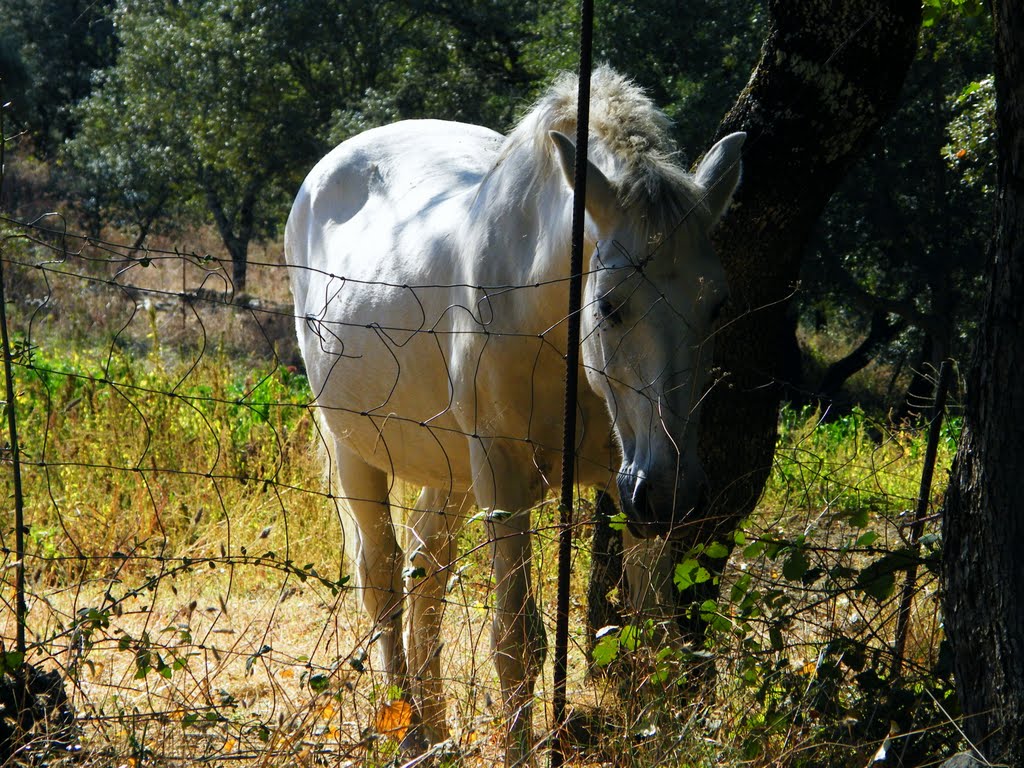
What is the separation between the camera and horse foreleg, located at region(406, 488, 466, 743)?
9.81 feet

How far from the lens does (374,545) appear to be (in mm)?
4176

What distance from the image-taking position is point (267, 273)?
76.3 ft

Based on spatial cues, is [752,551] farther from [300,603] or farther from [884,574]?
[300,603]

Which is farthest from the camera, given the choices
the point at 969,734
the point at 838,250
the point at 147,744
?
the point at 838,250

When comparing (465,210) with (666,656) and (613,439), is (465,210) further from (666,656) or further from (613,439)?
(666,656)

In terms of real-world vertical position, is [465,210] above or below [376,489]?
above

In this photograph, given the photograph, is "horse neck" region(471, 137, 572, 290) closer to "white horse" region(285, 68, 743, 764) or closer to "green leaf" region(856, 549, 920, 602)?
"white horse" region(285, 68, 743, 764)

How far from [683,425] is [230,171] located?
1977 cm

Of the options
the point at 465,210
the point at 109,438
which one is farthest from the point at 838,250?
the point at 465,210

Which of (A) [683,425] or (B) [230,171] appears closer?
(A) [683,425]

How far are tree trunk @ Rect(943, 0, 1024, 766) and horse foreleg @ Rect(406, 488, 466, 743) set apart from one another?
125 cm

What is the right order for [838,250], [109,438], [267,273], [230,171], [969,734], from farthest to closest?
[267,273] < [230,171] < [838,250] < [109,438] < [969,734]

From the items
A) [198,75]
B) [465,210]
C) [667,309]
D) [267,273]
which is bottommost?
[267,273]

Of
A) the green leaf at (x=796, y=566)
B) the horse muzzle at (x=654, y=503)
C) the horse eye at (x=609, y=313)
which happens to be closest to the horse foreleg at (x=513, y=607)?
the horse muzzle at (x=654, y=503)
